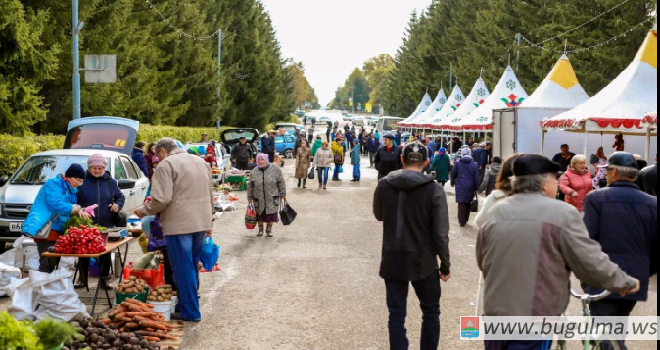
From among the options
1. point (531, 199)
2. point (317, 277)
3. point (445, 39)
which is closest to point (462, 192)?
point (317, 277)

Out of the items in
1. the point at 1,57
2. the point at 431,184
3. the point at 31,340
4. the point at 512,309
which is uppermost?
the point at 1,57

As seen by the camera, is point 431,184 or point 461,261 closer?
point 431,184

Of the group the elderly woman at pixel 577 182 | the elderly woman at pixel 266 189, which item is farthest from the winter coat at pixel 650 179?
the elderly woman at pixel 266 189

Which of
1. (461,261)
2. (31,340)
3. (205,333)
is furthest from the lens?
(461,261)

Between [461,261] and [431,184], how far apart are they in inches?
262

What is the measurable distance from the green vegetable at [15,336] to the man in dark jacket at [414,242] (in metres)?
2.56

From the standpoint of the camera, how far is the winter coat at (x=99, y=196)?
9.45 metres

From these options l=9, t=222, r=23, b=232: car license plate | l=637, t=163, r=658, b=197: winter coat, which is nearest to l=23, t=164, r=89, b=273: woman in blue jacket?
l=9, t=222, r=23, b=232: car license plate

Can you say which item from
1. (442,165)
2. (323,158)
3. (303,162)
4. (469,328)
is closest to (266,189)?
(469,328)

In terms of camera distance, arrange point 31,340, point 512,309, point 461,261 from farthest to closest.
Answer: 1. point 461,261
2. point 31,340
3. point 512,309

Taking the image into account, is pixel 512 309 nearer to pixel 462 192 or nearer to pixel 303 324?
pixel 303 324

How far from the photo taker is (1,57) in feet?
55.3

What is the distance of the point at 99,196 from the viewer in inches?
374

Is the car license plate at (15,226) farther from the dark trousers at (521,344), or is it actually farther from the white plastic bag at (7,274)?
the dark trousers at (521,344)
